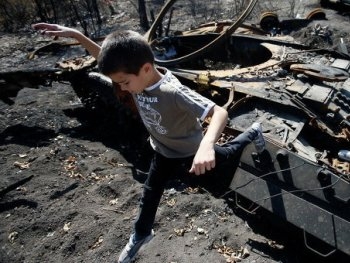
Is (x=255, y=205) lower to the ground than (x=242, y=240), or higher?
higher

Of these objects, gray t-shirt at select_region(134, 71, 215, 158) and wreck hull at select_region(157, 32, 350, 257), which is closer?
gray t-shirt at select_region(134, 71, 215, 158)

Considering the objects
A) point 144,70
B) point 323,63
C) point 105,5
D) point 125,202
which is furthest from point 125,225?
point 105,5

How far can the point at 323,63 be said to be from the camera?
15.9 feet

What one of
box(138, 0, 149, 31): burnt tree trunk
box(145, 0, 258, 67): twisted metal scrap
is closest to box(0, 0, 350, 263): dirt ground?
box(145, 0, 258, 67): twisted metal scrap

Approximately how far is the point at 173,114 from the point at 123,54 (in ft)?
1.80

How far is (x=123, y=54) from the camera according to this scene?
2100mm

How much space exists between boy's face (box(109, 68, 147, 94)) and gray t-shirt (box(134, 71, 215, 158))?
10 cm

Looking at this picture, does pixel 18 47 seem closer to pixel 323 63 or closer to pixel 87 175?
pixel 87 175

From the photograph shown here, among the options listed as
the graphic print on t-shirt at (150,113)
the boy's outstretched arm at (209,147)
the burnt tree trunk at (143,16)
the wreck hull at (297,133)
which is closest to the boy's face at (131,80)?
the graphic print on t-shirt at (150,113)

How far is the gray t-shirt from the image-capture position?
2.24 m

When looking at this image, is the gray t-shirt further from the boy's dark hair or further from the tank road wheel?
the tank road wheel

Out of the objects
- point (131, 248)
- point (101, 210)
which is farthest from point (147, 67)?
point (101, 210)

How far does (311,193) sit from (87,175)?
2811 mm

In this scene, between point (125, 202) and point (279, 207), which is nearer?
point (279, 207)
